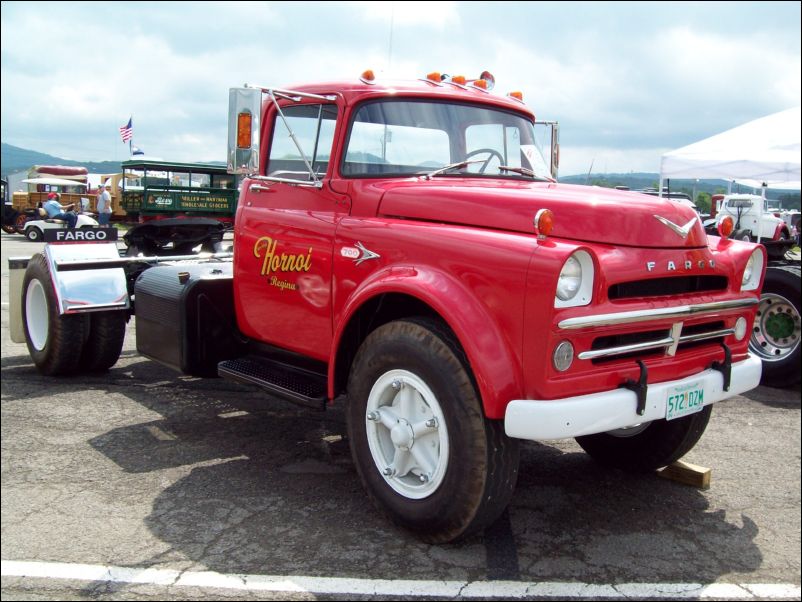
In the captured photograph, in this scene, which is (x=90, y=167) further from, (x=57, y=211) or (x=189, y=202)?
(x=189, y=202)

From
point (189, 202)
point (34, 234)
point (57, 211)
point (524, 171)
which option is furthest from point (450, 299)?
point (189, 202)

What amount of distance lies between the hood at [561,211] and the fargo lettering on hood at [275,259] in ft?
1.94

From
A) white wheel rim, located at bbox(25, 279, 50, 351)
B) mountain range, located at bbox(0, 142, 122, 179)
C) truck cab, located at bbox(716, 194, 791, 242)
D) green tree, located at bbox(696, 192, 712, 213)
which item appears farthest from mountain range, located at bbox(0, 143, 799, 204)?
green tree, located at bbox(696, 192, 712, 213)

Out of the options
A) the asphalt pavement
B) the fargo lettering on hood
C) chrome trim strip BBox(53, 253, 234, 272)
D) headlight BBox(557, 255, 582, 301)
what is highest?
headlight BBox(557, 255, 582, 301)

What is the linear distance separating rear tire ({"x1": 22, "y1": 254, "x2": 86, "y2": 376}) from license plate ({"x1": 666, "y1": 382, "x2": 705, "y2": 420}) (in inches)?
178

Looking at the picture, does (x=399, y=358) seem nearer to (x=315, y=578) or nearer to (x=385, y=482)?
(x=385, y=482)

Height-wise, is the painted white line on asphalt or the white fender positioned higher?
the white fender

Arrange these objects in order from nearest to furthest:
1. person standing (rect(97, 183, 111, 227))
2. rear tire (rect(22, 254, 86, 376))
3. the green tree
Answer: rear tire (rect(22, 254, 86, 376)) < person standing (rect(97, 183, 111, 227)) < the green tree

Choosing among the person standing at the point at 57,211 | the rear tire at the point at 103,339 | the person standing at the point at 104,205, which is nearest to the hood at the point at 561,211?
the rear tire at the point at 103,339

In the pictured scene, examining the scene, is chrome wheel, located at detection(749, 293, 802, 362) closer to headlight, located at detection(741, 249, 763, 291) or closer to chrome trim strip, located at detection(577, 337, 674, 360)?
headlight, located at detection(741, 249, 763, 291)

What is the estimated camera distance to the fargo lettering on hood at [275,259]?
162 inches

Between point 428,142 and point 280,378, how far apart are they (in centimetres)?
159

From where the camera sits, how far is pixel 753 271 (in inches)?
152

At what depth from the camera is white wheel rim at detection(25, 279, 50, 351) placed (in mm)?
6148
